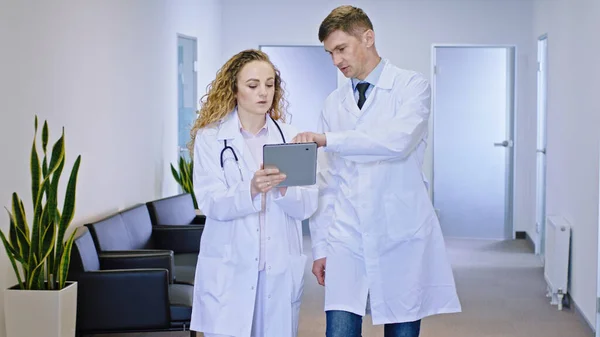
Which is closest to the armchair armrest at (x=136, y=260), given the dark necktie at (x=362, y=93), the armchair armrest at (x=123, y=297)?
the armchair armrest at (x=123, y=297)

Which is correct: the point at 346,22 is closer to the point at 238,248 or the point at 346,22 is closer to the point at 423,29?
the point at 238,248

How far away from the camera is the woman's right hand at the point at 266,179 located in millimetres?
2484

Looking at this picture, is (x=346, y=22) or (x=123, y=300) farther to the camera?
(x=123, y=300)

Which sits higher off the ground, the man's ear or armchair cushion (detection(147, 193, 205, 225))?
the man's ear

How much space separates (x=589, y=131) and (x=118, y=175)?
9.47 feet

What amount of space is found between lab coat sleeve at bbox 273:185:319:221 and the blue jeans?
0.32 m

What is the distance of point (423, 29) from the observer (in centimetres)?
909

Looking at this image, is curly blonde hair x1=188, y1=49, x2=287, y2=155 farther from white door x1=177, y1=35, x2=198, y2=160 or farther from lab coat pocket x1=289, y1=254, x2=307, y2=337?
white door x1=177, y1=35, x2=198, y2=160

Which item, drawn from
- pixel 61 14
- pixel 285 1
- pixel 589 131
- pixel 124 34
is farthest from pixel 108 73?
pixel 285 1

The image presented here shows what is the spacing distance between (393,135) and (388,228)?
297mm

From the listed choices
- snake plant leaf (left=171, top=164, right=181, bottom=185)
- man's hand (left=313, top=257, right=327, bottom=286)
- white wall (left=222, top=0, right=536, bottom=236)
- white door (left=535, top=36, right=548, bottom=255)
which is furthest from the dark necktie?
white wall (left=222, top=0, right=536, bottom=236)

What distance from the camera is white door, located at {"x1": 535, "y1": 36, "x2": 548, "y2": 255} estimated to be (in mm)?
7836

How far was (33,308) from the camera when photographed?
3613 millimetres

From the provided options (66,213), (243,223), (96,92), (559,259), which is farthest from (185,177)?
(243,223)
